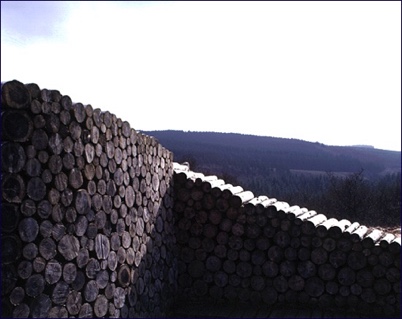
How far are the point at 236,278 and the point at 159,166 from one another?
5.66ft

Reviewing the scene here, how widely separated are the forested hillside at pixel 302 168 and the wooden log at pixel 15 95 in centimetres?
1622

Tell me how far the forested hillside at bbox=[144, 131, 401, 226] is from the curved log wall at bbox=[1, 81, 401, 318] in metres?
12.5

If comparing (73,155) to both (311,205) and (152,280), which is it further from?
(311,205)

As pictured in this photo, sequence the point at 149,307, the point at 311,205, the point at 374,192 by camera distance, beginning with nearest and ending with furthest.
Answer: the point at 149,307, the point at 311,205, the point at 374,192

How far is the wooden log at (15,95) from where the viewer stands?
3.58m

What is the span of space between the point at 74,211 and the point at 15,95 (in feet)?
3.72

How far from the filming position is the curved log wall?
3.76m

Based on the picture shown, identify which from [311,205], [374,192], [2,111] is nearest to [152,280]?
[2,111]

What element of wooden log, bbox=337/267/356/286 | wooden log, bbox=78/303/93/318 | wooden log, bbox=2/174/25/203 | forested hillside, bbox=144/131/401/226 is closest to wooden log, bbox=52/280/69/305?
wooden log, bbox=78/303/93/318

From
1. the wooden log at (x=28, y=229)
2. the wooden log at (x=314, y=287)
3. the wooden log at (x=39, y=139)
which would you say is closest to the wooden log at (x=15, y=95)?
the wooden log at (x=39, y=139)

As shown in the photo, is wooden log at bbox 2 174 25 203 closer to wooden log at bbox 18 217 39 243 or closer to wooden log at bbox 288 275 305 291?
wooden log at bbox 18 217 39 243

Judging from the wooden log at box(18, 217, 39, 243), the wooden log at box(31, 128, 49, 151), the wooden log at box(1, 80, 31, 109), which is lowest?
the wooden log at box(18, 217, 39, 243)

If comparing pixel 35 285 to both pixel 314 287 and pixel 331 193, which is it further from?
pixel 331 193

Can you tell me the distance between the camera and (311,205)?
21812mm
